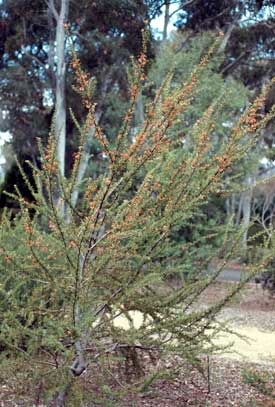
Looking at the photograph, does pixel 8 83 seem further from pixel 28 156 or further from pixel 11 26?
pixel 28 156

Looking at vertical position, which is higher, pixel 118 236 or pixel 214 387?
pixel 118 236

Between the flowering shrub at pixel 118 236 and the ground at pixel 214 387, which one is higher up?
the flowering shrub at pixel 118 236

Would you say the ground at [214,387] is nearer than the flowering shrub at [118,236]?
No

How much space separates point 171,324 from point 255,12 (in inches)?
563

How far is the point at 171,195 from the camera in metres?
3.35

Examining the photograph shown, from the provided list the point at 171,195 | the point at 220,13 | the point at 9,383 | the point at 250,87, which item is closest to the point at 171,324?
the point at 171,195

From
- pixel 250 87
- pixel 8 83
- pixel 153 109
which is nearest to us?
pixel 153 109

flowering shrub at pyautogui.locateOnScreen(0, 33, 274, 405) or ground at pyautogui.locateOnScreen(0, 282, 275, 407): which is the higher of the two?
flowering shrub at pyautogui.locateOnScreen(0, 33, 274, 405)

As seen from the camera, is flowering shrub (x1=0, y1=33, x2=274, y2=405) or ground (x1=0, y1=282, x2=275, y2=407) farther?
ground (x1=0, y1=282, x2=275, y2=407)

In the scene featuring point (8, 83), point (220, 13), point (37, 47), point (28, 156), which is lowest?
point (28, 156)

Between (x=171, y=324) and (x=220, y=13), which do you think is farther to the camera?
(x=220, y=13)

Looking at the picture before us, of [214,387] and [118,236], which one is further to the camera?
[214,387]

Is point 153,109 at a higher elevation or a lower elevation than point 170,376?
higher

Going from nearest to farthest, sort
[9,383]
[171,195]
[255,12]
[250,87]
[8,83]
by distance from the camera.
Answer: [171,195] < [9,383] < [8,83] < [255,12] < [250,87]
